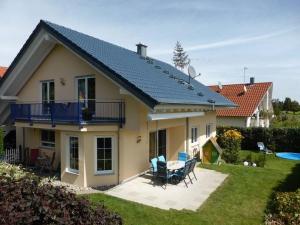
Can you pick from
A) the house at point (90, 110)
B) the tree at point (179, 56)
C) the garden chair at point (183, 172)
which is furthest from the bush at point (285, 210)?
the tree at point (179, 56)

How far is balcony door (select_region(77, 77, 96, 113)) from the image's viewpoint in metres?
15.5

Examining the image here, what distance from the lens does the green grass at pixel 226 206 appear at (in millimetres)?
10000

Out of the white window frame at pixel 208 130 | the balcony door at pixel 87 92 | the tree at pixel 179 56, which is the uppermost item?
the tree at pixel 179 56

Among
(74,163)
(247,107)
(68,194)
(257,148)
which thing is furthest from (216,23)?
(247,107)

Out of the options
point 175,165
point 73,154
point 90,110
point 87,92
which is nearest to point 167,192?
point 175,165

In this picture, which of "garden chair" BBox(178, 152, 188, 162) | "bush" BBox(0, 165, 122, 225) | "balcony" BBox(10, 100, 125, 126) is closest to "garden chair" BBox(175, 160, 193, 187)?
"garden chair" BBox(178, 152, 188, 162)

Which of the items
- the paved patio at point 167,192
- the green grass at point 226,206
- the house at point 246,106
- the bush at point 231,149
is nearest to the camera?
the green grass at point 226,206

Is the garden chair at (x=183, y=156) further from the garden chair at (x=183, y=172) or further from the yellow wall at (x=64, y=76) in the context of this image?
the yellow wall at (x=64, y=76)

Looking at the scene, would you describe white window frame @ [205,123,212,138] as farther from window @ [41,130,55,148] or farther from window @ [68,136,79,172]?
window @ [68,136,79,172]

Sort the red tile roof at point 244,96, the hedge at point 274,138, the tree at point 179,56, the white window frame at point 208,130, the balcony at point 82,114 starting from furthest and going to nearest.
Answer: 1. the tree at point 179,56
2. the red tile roof at point 244,96
3. the hedge at point 274,138
4. the white window frame at point 208,130
5. the balcony at point 82,114

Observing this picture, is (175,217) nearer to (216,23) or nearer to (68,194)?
(68,194)

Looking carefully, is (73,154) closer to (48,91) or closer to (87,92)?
(87,92)

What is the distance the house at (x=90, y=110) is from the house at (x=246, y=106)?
15.0 m

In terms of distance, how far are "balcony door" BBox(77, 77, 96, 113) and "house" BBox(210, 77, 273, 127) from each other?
20.9 metres
